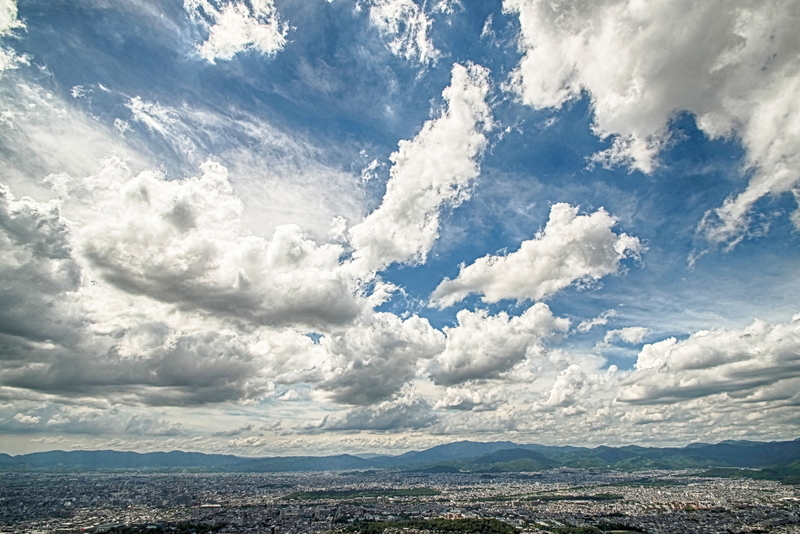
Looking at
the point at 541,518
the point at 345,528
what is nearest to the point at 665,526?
the point at 541,518

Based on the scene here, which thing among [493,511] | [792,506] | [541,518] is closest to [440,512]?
[493,511]

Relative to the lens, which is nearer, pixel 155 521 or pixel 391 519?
pixel 155 521

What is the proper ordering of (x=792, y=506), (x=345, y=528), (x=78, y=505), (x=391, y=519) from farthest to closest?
(x=78, y=505) → (x=792, y=506) → (x=391, y=519) → (x=345, y=528)

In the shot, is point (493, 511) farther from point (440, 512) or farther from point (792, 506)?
point (792, 506)

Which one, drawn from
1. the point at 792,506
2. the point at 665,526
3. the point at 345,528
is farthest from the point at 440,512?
the point at 792,506

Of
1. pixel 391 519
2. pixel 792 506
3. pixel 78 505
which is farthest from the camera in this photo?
pixel 78 505

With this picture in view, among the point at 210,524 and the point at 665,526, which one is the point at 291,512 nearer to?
the point at 210,524

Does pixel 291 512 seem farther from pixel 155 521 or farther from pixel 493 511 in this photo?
pixel 493 511

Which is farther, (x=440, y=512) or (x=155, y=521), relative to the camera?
(x=440, y=512)
